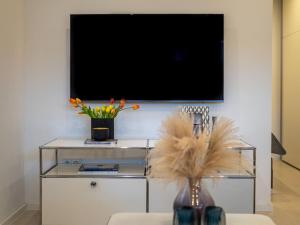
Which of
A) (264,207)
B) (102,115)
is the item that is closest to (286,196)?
(264,207)

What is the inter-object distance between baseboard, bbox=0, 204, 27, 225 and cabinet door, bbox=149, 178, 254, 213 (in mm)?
1229

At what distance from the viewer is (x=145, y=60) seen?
334cm

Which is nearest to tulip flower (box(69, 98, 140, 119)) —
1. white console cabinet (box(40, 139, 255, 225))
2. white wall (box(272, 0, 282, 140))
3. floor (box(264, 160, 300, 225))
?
white console cabinet (box(40, 139, 255, 225))

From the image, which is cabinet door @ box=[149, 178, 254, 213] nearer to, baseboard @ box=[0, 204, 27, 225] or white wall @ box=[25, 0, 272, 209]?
white wall @ box=[25, 0, 272, 209]

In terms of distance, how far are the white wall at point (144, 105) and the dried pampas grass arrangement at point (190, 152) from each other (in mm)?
2081

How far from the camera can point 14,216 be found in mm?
3188

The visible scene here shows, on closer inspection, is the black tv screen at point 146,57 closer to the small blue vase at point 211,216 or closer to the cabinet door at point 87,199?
the cabinet door at point 87,199

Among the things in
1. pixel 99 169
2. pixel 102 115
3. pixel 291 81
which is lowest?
pixel 99 169

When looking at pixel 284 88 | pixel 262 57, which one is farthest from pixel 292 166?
pixel 262 57

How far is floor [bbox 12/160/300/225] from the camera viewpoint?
3184 mm

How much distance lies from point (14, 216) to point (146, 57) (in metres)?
1.86

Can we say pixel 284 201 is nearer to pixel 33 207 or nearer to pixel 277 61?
pixel 33 207

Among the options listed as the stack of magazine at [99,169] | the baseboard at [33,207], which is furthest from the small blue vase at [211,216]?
the baseboard at [33,207]

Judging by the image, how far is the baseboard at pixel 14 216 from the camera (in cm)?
302
